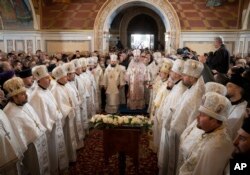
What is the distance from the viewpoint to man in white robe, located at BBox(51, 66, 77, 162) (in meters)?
5.25

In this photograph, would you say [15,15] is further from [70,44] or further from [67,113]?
[67,113]

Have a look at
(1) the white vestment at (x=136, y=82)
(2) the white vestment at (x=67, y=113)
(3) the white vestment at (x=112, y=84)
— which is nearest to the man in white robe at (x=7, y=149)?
(2) the white vestment at (x=67, y=113)

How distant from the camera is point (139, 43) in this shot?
22.8 meters

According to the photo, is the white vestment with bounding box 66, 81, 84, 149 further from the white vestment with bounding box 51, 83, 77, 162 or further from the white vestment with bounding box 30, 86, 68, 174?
the white vestment with bounding box 30, 86, 68, 174

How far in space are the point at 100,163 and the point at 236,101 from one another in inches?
126

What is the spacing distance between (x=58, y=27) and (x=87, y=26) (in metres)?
1.74

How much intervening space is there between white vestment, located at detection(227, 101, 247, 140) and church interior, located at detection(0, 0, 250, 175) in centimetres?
1

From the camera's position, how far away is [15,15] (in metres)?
14.7

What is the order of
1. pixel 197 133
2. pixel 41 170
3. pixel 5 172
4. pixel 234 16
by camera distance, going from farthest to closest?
1. pixel 234 16
2. pixel 41 170
3. pixel 5 172
4. pixel 197 133

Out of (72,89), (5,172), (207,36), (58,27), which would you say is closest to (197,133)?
(5,172)

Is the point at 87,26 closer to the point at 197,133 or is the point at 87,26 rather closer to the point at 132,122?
the point at 132,122

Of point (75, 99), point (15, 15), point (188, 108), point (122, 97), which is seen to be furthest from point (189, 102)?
point (15, 15)

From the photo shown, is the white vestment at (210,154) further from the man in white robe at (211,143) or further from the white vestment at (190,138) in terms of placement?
the white vestment at (190,138)

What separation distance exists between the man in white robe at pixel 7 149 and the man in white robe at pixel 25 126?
0.75 feet
